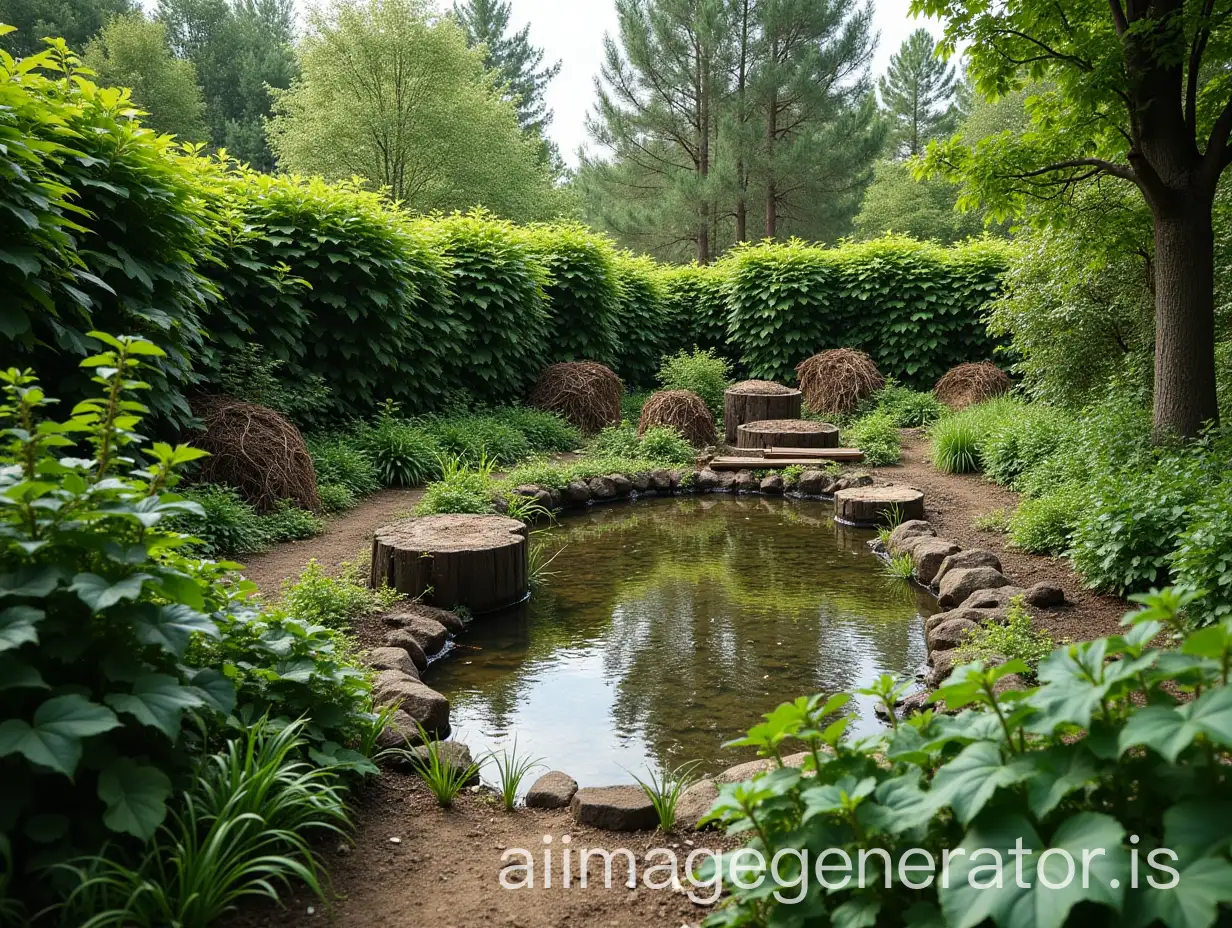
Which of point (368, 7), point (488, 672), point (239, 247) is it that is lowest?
point (488, 672)

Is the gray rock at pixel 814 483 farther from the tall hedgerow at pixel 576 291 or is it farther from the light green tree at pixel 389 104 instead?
the light green tree at pixel 389 104

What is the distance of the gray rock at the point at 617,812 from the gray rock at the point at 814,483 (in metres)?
6.71

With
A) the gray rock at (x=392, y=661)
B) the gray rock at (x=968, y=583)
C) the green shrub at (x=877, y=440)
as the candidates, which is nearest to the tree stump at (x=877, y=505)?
the green shrub at (x=877, y=440)

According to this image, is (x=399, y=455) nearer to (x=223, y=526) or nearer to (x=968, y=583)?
(x=223, y=526)

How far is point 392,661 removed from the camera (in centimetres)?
433

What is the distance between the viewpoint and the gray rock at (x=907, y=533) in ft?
22.5

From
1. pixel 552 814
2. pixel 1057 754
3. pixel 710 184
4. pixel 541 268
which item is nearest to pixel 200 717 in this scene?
pixel 552 814

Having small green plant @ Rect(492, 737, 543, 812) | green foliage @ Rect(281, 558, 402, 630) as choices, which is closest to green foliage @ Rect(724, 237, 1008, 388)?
green foliage @ Rect(281, 558, 402, 630)

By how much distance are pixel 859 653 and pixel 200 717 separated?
3.57 meters

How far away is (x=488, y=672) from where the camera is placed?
484cm

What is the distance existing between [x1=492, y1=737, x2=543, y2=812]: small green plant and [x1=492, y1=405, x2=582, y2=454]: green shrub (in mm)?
6511

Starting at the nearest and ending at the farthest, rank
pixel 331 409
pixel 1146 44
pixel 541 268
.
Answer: pixel 1146 44, pixel 331 409, pixel 541 268

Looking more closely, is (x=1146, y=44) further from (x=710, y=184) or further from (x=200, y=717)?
(x=710, y=184)

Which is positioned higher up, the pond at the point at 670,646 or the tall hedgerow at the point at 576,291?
the tall hedgerow at the point at 576,291
